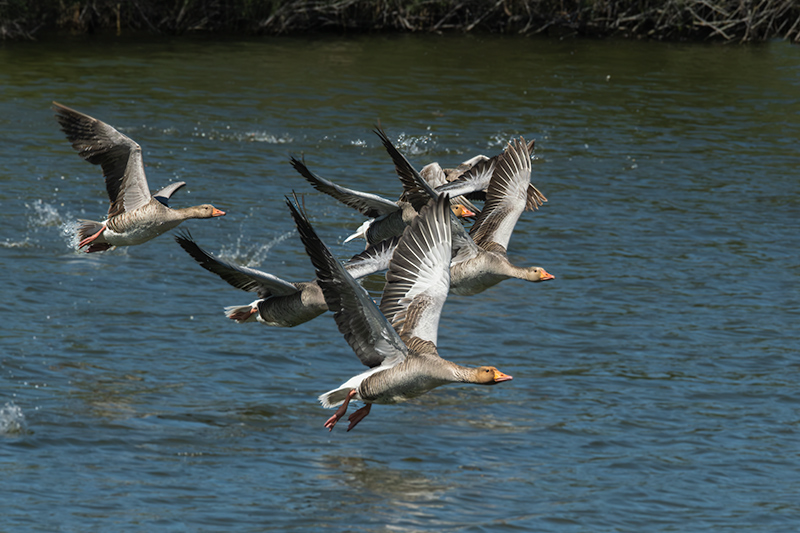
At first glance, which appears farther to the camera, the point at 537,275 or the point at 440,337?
the point at 440,337

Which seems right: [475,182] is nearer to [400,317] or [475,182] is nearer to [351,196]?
[351,196]

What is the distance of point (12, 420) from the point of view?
10.7 m

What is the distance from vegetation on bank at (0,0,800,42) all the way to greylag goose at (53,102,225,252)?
21.9 meters

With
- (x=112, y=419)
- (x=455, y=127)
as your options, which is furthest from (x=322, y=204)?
(x=112, y=419)

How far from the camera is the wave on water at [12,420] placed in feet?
34.6

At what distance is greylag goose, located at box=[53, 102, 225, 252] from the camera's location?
39.2 ft

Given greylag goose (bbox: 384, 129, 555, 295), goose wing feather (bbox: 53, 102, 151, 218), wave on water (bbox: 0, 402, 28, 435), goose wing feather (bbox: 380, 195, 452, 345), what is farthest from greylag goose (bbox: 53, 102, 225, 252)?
goose wing feather (bbox: 380, 195, 452, 345)

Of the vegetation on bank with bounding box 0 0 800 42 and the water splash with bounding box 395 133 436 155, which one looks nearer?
the water splash with bounding box 395 133 436 155

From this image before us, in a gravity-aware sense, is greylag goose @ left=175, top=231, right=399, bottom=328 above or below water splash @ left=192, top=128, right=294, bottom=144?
above

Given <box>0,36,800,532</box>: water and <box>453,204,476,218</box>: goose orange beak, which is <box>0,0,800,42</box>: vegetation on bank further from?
<box>453,204,476,218</box>: goose orange beak

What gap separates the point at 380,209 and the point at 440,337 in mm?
2173

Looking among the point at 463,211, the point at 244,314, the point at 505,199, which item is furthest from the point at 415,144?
the point at 244,314

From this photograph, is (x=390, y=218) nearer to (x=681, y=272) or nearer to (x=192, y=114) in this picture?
(x=681, y=272)

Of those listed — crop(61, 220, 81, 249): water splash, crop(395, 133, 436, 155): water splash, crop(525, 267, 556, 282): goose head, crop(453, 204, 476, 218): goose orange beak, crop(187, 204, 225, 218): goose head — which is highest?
crop(187, 204, 225, 218): goose head
